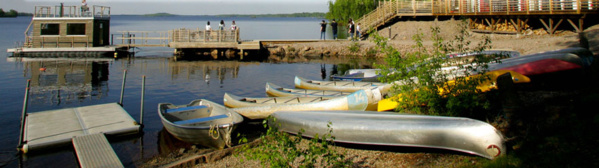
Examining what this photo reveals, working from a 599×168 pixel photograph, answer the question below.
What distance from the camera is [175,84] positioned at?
2406 cm

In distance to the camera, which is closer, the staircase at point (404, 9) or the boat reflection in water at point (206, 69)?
the boat reflection in water at point (206, 69)

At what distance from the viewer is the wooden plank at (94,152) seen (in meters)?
9.38

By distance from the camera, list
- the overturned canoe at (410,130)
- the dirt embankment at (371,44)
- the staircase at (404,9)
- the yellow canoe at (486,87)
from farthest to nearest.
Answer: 1. the staircase at (404,9)
2. the dirt embankment at (371,44)
3. the yellow canoe at (486,87)
4. the overturned canoe at (410,130)

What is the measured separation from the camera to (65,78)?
26000mm

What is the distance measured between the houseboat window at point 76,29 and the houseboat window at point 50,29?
116 cm

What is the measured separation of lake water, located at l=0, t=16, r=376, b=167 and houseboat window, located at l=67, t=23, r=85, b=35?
3.86m

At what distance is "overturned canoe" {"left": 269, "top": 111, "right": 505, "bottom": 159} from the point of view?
7.75 metres

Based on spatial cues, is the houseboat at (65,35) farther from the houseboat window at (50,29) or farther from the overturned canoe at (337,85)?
the overturned canoe at (337,85)

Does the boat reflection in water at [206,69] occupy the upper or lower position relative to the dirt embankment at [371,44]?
lower

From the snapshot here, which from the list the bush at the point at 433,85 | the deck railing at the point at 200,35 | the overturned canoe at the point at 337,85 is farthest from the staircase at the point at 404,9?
the bush at the point at 433,85

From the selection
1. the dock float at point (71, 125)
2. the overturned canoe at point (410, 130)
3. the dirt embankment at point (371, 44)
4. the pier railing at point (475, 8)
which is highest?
the pier railing at point (475, 8)

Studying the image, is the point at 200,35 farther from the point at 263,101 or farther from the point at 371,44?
the point at 263,101

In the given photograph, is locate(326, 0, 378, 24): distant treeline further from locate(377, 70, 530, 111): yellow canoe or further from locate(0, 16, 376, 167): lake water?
locate(377, 70, 530, 111): yellow canoe

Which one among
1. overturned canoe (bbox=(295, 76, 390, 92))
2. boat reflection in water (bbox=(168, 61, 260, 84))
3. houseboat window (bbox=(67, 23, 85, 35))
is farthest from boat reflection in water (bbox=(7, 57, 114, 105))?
overturned canoe (bbox=(295, 76, 390, 92))
